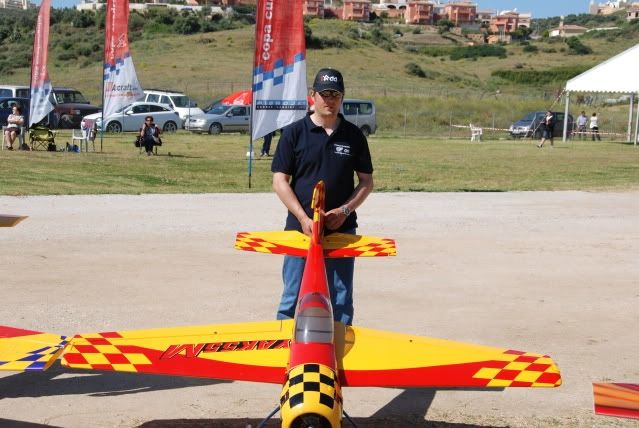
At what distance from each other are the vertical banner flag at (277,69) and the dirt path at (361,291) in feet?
10.3

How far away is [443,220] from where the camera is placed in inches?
525

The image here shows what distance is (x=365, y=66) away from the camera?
7331cm

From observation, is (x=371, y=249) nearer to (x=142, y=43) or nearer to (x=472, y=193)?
(x=472, y=193)

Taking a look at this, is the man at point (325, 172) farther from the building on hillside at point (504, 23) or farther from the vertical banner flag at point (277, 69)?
the building on hillside at point (504, 23)

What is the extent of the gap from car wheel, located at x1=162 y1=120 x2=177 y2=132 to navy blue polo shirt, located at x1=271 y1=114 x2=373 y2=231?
32.2 metres

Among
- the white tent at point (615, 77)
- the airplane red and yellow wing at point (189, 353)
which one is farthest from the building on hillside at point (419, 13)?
the airplane red and yellow wing at point (189, 353)

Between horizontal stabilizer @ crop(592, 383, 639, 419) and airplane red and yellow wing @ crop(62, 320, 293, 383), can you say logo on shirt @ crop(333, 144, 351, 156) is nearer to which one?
airplane red and yellow wing @ crop(62, 320, 293, 383)

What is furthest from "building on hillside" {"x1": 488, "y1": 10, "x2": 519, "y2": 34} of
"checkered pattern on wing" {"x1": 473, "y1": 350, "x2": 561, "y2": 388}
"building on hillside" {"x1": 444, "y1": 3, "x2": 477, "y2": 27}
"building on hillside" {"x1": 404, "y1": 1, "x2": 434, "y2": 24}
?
"checkered pattern on wing" {"x1": 473, "y1": 350, "x2": 561, "y2": 388}

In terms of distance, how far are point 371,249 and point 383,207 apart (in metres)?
8.76

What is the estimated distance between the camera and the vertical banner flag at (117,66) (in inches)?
1005

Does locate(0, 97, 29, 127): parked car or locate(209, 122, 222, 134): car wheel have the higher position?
locate(0, 97, 29, 127): parked car

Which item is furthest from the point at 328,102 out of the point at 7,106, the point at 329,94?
the point at 7,106

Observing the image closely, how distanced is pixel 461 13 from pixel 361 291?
169876 mm

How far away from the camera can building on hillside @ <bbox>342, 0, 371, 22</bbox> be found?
143375mm
